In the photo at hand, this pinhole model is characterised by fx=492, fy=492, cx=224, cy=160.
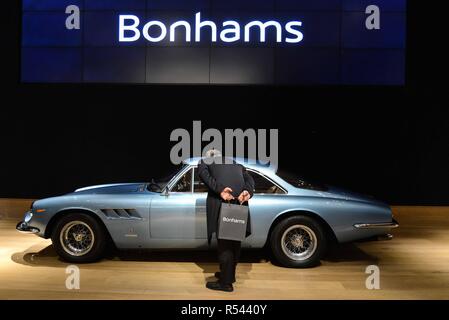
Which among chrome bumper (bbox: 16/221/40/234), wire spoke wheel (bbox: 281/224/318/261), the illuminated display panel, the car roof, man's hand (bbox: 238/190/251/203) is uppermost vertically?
the illuminated display panel

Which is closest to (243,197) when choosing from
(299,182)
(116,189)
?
(299,182)

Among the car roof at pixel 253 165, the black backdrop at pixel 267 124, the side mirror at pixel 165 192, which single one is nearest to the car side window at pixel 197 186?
the car roof at pixel 253 165

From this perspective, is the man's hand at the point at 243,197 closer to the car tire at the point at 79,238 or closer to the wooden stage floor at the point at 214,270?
the wooden stage floor at the point at 214,270

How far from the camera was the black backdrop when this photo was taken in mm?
12812

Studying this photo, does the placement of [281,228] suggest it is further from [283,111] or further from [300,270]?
[283,111]

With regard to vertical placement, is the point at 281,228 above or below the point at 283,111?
below

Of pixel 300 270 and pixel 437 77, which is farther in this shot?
pixel 437 77

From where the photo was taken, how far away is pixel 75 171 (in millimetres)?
13297

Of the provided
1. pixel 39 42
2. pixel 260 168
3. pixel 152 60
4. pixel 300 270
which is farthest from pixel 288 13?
pixel 300 270

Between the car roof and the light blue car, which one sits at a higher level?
the car roof

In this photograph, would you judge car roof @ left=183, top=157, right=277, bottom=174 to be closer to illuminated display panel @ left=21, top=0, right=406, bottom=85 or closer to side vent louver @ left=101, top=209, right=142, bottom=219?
side vent louver @ left=101, top=209, right=142, bottom=219

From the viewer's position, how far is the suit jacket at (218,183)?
5.34 meters

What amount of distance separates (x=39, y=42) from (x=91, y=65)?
5.25 ft

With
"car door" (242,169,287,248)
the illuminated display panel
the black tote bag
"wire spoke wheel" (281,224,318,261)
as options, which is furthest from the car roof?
the illuminated display panel
